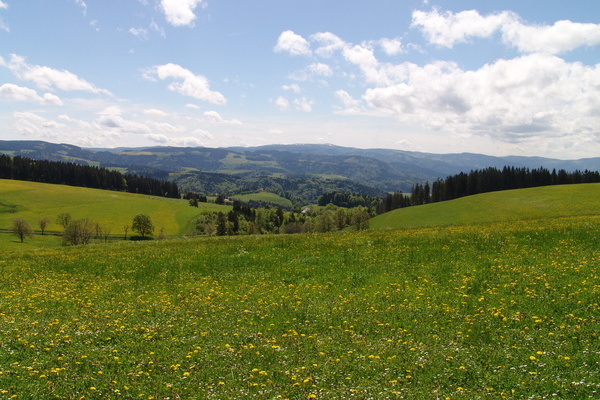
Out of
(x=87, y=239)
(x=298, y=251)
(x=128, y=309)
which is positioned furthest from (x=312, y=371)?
(x=87, y=239)

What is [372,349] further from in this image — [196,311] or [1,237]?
[1,237]

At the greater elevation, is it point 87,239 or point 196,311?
point 196,311

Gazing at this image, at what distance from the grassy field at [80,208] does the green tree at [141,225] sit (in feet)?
33.7

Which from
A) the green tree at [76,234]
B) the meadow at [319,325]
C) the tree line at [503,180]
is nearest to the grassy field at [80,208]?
the green tree at [76,234]

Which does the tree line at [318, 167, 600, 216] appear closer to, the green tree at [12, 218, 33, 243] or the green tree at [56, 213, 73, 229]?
the green tree at [56, 213, 73, 229]

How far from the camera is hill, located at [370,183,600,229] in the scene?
6838 centimetres

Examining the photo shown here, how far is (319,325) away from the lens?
1293 cm

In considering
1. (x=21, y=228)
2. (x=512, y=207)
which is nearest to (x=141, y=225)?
(x=21, y=228)

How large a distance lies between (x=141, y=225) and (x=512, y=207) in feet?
369

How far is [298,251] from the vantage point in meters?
25.5

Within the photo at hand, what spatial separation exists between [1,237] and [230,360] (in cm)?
12099

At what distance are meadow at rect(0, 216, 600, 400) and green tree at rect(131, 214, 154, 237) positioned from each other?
101605 mm

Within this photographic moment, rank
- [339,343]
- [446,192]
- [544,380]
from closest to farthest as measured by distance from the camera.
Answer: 1. [544,380]
2. [339,343]
3. [446,192]

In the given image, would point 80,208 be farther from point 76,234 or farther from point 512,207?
point 512,207
